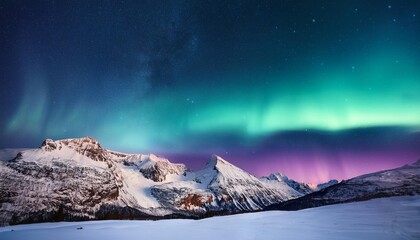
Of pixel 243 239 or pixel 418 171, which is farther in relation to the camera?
pixel 418 171

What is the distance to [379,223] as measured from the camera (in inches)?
312

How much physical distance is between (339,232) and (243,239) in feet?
8.37

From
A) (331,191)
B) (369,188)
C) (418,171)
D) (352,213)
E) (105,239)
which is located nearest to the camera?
(105,239)

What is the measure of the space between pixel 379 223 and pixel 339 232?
4.86 feet

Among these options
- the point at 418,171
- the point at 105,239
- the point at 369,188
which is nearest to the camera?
the point at 105,239

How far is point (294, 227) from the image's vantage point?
874 cm

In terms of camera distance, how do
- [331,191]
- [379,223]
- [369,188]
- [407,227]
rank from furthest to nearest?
[331,191] → [369,188] → [379,223] → [407,227]

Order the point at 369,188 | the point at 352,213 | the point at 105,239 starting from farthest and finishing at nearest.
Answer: the point at 369,188, the point at 352,213, the point at 105,239

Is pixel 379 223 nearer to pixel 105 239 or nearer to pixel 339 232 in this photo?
pixel 339 232

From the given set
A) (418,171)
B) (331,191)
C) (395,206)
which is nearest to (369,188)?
(331,191)

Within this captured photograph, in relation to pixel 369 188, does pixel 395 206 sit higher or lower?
lower

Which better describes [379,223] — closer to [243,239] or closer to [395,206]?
[395,206]

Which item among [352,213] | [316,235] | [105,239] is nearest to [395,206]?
[352,213]

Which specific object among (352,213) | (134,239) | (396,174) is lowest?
(134,239)
